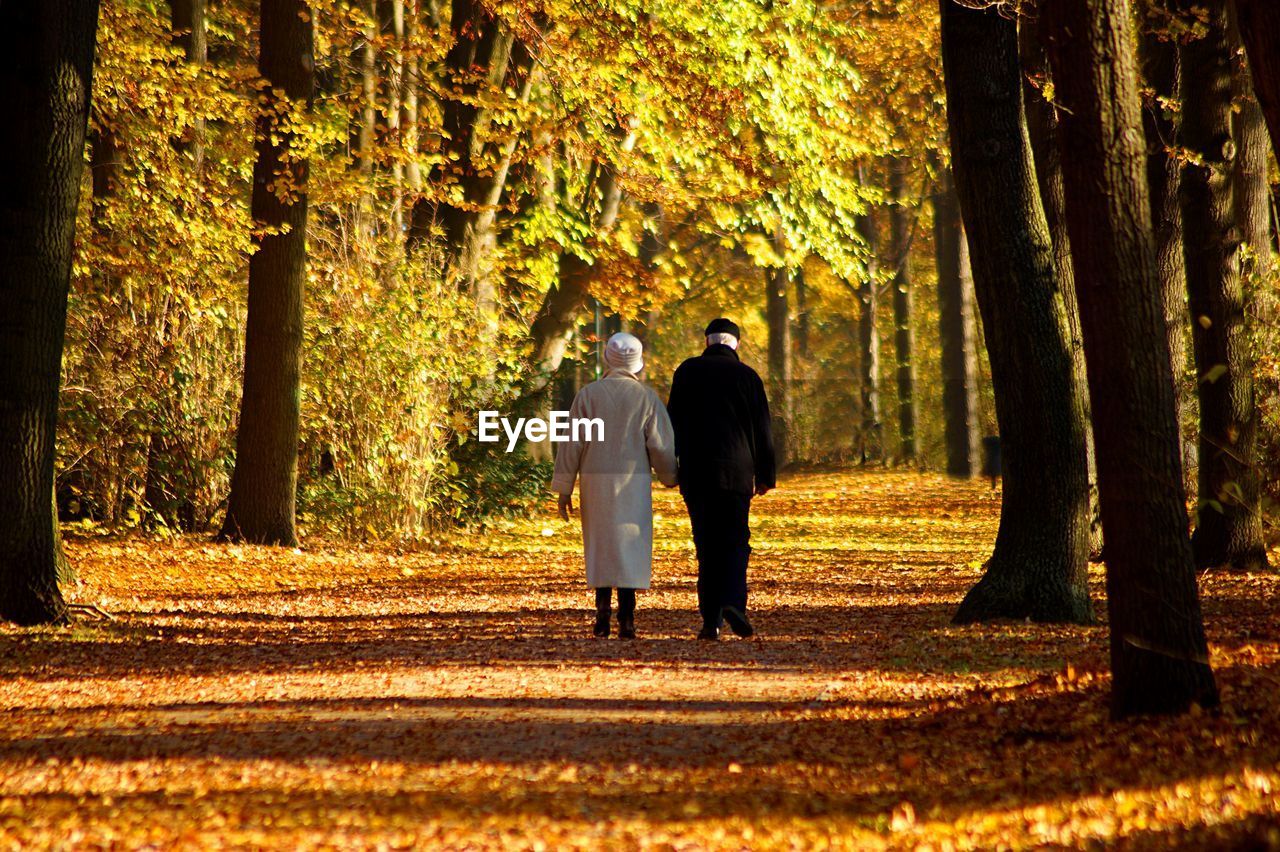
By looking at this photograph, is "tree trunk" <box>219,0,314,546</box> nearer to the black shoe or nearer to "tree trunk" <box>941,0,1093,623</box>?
the black shoe

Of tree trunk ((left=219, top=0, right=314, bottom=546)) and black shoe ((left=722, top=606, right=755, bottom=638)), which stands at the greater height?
tree trunk ((left=219, top=0, right=314, bottom=546))

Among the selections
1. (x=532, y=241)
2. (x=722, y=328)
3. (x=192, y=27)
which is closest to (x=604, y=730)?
(x=722, y=328)

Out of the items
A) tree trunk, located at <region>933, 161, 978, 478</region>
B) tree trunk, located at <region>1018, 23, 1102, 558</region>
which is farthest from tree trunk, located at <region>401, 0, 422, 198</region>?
tree trunk, located at <region>933, 161, 978, 478</region>

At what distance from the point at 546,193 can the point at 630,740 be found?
18192 mm

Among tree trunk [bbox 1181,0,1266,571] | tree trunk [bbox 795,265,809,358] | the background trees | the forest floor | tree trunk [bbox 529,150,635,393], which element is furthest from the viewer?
tree trunk [bbox 795,265,809,358]

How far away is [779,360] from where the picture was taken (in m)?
42.5

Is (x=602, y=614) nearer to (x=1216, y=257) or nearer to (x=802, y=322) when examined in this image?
(x=1216, y=257)

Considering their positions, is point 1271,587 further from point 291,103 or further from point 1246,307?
point 291,103

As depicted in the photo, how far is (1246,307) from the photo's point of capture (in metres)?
15.9

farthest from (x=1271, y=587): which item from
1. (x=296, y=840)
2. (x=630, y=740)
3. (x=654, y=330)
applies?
(x=654, y=330)

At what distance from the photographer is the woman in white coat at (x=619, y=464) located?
36.6ft

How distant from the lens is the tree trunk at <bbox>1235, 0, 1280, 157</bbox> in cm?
638

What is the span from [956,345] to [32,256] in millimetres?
27608

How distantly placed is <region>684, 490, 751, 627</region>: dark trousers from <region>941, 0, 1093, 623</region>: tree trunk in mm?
1938
